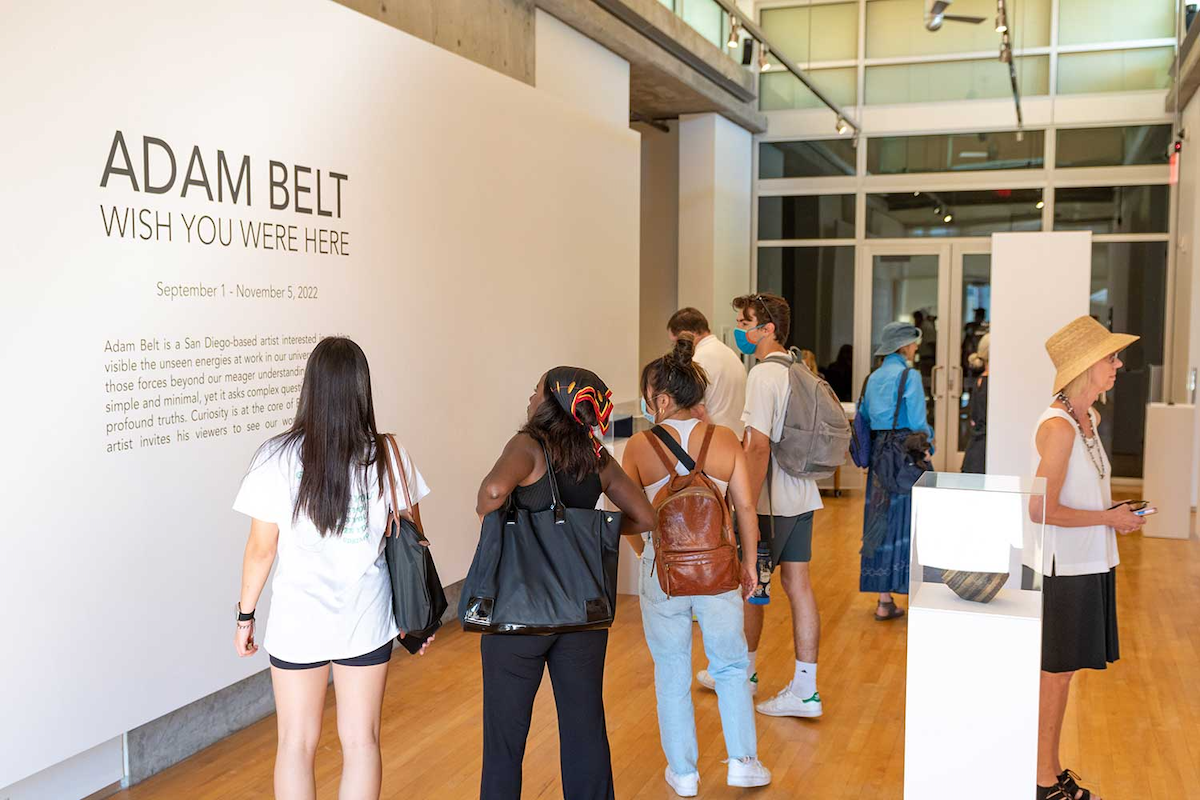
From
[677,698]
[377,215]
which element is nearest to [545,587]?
[677,698]

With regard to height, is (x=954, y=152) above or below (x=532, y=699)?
above

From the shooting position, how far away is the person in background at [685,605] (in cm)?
365

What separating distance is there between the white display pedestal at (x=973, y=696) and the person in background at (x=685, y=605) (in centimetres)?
88

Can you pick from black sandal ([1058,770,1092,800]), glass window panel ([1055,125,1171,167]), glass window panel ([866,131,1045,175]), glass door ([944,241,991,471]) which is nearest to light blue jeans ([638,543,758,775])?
black sandal ([1058,770,1092,800])

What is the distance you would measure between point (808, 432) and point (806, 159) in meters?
8.98

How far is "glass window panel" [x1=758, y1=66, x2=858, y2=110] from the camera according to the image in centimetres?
1262

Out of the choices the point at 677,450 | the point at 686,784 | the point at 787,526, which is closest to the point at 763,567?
the point at 787,526

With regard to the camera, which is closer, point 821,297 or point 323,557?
point 323,557

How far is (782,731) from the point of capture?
4480mm

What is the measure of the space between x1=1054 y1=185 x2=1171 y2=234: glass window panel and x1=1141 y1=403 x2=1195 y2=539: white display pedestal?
3.39 metres

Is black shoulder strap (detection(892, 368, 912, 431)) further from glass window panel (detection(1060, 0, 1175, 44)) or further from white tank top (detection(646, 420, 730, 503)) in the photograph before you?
glass window panel (detection(1060, 0, 1175, 44))

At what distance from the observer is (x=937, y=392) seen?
12.6 meters

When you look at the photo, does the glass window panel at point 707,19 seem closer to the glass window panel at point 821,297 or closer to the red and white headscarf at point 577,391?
the glass window panel at point 821,297

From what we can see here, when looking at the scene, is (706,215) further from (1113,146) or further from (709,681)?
(709,681)
